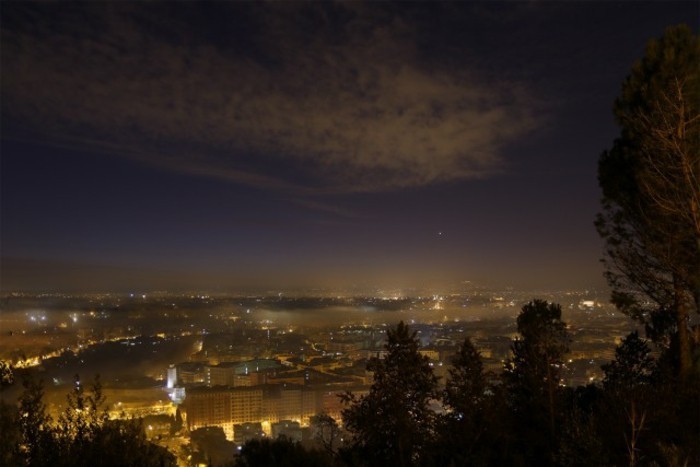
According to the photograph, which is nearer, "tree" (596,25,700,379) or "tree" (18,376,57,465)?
"tree" (18,376,57,465)

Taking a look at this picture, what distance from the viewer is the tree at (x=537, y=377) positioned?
26.6ft

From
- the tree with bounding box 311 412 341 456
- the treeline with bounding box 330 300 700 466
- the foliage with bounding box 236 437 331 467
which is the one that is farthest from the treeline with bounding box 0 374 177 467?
the treeline with bounding box 330 300 700 466

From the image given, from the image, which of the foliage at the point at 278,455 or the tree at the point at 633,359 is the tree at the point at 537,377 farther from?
the foliage at the point at 278,455

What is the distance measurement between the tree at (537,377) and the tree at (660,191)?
171cm

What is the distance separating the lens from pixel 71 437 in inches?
261

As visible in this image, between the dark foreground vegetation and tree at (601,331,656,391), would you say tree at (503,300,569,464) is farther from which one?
tree at (601,331,656,391)

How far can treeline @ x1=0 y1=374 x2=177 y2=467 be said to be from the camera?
19.4 feet

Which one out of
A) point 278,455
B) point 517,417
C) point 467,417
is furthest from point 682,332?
point 278,455

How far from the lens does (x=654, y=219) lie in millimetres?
8430

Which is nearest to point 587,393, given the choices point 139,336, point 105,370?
point 105,370

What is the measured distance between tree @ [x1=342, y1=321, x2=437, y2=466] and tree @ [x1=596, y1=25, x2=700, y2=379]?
4.05m

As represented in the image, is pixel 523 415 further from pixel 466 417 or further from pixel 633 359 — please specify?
pixel 633 359

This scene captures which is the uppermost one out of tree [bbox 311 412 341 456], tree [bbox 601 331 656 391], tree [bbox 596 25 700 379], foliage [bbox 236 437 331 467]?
tree [bbox 596 25 700 379]

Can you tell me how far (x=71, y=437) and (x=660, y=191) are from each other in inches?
358
